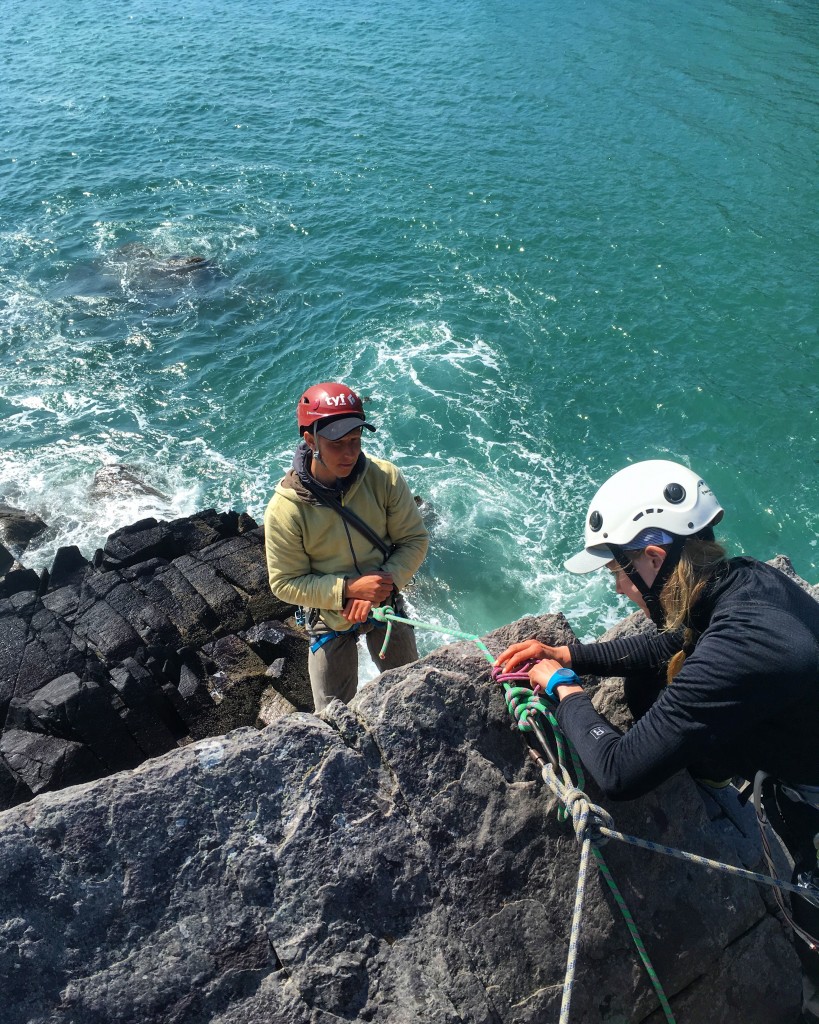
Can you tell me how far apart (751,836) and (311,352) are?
17728 mm

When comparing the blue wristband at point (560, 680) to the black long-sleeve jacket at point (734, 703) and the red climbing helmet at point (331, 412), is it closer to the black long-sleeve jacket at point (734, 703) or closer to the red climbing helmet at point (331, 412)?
the black long-sleeve jacket at point (734, 703)

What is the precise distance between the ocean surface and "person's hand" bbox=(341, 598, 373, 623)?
8.70 meters

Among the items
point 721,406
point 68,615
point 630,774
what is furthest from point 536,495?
point 630,774

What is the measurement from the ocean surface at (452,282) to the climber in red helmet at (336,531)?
8346 mm

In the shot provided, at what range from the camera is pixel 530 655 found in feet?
14.1

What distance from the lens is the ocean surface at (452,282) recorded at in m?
16.6

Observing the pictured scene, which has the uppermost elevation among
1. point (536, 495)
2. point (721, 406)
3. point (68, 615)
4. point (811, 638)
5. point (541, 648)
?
point (811, 638)

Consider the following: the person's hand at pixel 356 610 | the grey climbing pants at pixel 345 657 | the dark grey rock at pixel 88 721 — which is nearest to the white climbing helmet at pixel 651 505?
the person's hand at pixel 356 610

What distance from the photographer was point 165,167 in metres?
30.2

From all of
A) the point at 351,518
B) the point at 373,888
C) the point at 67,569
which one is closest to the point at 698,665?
the point at 373,888

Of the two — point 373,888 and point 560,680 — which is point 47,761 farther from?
point 560,680

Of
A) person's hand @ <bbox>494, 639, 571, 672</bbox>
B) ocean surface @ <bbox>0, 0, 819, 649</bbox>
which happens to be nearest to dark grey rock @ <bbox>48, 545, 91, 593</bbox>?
ocean surface @ <bbox>0, 0, 819, 649</bbox>

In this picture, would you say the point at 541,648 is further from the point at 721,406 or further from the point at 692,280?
the point at 692,280

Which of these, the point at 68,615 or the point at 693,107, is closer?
the point at 68,615
